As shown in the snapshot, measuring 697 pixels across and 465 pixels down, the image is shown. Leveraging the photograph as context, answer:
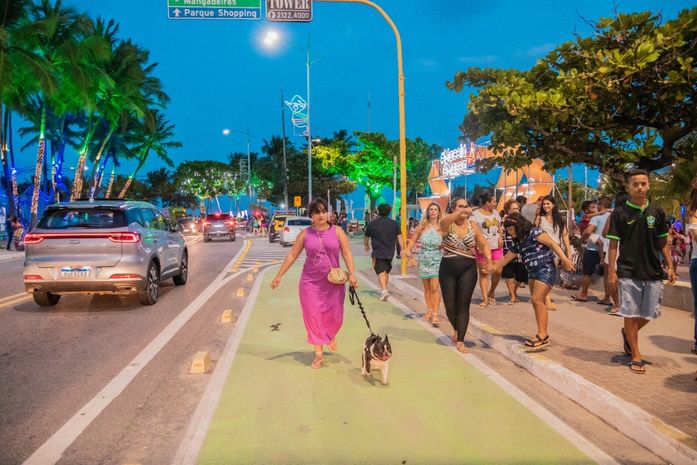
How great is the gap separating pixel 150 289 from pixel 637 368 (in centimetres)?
785

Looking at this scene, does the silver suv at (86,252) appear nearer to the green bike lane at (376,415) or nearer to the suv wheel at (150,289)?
the suv wheel at (150,289)

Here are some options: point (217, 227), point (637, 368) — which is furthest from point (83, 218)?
point (217, 227)

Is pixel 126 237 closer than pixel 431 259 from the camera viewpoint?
No

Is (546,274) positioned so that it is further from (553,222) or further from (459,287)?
(553,222)

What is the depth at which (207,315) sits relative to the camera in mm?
9438

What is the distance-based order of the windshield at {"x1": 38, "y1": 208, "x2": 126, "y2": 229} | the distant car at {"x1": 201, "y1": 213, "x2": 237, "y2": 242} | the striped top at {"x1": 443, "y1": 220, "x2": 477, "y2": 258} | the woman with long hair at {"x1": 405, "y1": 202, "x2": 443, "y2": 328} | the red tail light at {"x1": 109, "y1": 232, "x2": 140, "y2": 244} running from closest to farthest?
the striped top at {"x1": 443, "y1": 220, "x2": 477, "y2": 258} < the woman with long hair at {"x1": 405, "y1": 202, "x2": 443, "y2": 328} < the red tail light at {"x1": 109, "y1": 232, "x2": 140, "y2": 244} < the windshield at {"x1": 38, "y1": 208, "x2": 126, "y2": 229} < the distant car at {"x1": 201, "y1": 213, "x2": 237, "y2": 242}

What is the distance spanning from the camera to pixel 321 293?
239 inches

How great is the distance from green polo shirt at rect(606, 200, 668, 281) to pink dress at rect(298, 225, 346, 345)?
273 centimetres

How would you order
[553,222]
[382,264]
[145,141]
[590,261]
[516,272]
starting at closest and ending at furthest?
[553,222], [516,272], [590,261], [382,264], [145,141]

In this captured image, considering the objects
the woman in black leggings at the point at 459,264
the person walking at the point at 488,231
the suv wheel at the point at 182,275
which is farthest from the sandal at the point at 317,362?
the suv wheel at the point at 182,275

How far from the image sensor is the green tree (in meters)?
7.68

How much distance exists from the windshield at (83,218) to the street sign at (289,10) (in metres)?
4.97

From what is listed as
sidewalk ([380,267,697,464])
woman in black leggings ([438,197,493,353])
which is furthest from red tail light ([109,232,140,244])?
woman in black leggings ([438,197,493,353])

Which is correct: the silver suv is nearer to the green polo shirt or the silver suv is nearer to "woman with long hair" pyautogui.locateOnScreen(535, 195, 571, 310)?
"woman with long hair" pyautogui.locateOnScreen(535, 195, 571, 310)
